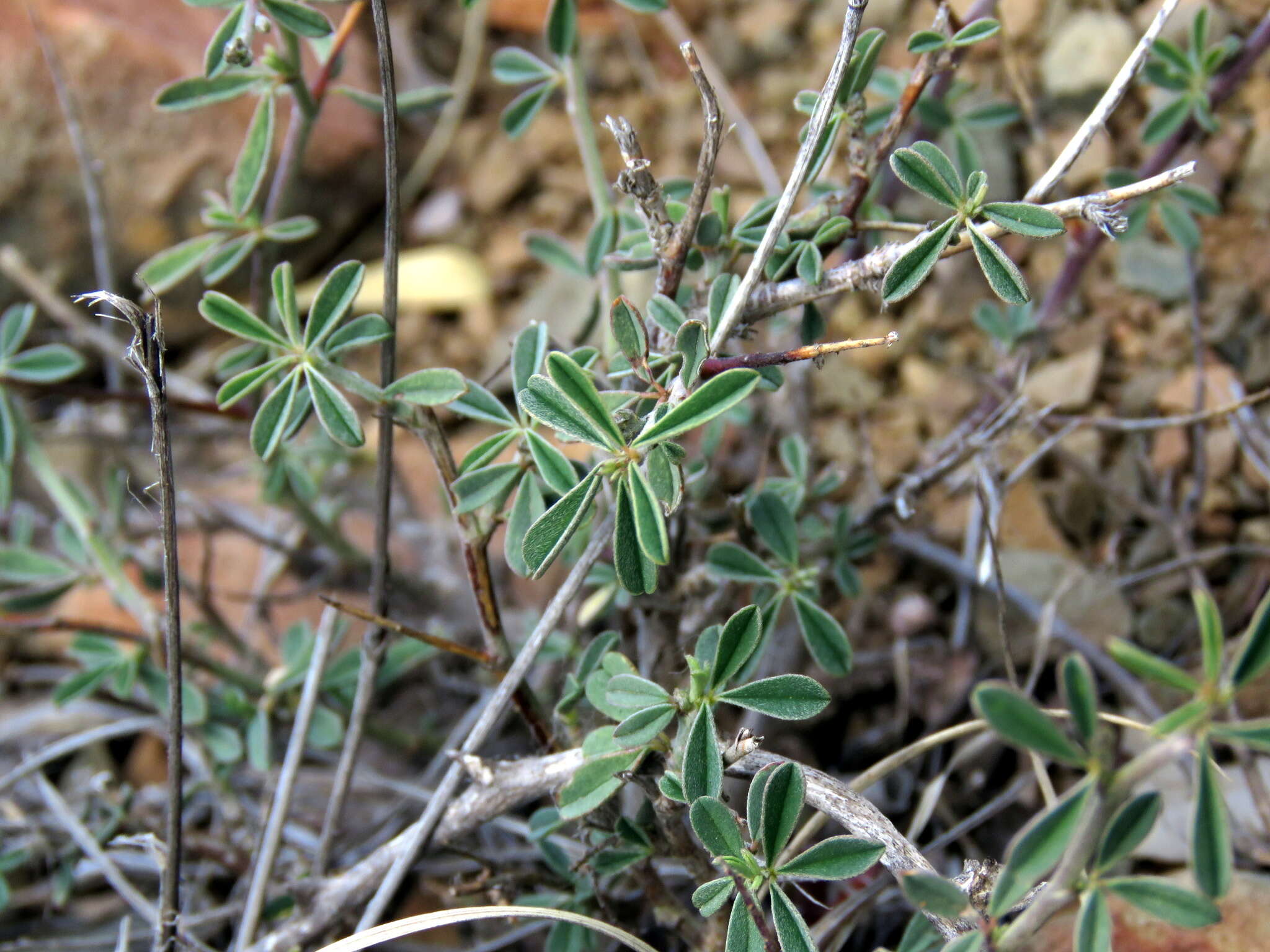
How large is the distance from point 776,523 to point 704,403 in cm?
51

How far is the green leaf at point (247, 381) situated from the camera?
1307mm

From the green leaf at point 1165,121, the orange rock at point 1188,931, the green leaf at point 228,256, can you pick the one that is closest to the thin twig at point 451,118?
the green leaf at point 228,256

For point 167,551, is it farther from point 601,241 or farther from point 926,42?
point 926,42

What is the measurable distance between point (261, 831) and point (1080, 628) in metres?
1.66

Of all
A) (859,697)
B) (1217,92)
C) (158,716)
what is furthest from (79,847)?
(1217,92)

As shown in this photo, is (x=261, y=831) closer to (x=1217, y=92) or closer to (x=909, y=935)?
(x=909, y=935)

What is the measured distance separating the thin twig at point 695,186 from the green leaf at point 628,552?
345 mm

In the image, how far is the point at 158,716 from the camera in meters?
2.05

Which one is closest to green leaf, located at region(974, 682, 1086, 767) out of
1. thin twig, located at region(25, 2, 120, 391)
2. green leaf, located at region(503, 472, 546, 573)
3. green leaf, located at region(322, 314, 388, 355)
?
green leaf, located at region(503, 472, 546, 573)

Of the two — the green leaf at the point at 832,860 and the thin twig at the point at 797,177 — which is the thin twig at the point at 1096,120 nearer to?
the thin twig at the point at 797,177

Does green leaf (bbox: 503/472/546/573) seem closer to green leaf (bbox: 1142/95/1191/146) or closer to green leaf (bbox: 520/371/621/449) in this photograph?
green leaf (bbox: 520/371/621/449)

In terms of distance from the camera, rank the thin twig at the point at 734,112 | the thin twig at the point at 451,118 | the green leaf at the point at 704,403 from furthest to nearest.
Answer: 1. the thin twig at the point at 451,118
2. the thin twig at the point at 734,112
3. the green leaf at the point at 704,403

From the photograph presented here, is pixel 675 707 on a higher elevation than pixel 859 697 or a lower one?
higher

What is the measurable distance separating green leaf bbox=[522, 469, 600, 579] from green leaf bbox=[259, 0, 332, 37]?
87cm
